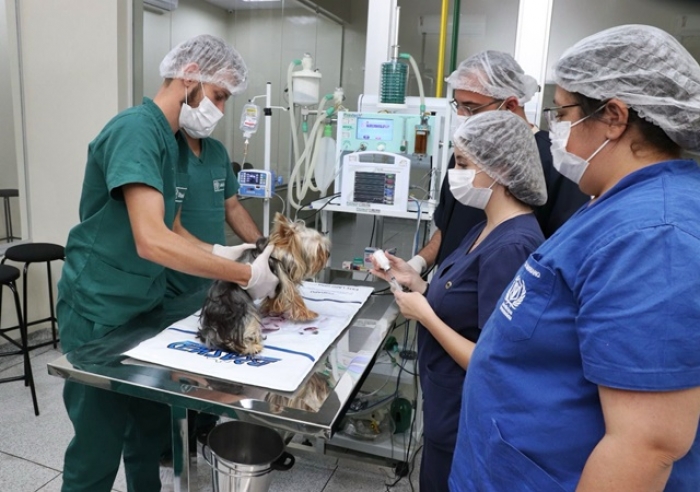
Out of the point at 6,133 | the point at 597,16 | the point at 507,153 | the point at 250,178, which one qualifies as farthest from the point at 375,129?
the point at 597,16

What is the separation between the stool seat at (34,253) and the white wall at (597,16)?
4.04 meters

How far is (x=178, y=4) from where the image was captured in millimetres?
3746

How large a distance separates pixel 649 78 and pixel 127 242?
131cm

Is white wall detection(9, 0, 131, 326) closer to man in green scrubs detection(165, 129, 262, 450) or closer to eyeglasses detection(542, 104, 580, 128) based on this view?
man in green scrubs detection(165, 129, 262, 450)

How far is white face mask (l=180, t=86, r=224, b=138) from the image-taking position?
158cm

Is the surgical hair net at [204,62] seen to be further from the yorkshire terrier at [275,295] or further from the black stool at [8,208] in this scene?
the black stool at [8,208]

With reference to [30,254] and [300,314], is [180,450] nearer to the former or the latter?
[300,314]

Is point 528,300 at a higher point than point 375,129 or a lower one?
lower

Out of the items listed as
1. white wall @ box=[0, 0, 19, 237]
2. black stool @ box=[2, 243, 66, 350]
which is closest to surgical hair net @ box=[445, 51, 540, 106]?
black stool @ box=[2, 243, 66, 350]

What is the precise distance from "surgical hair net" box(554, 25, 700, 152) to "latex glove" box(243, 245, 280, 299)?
99cm

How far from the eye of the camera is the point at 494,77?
1.79 m

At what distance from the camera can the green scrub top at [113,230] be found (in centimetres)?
139

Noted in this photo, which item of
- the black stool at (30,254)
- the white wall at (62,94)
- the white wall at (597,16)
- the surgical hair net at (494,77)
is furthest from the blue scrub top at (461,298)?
the white wall at (597,16)

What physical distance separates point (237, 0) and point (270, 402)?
4.36 meters
